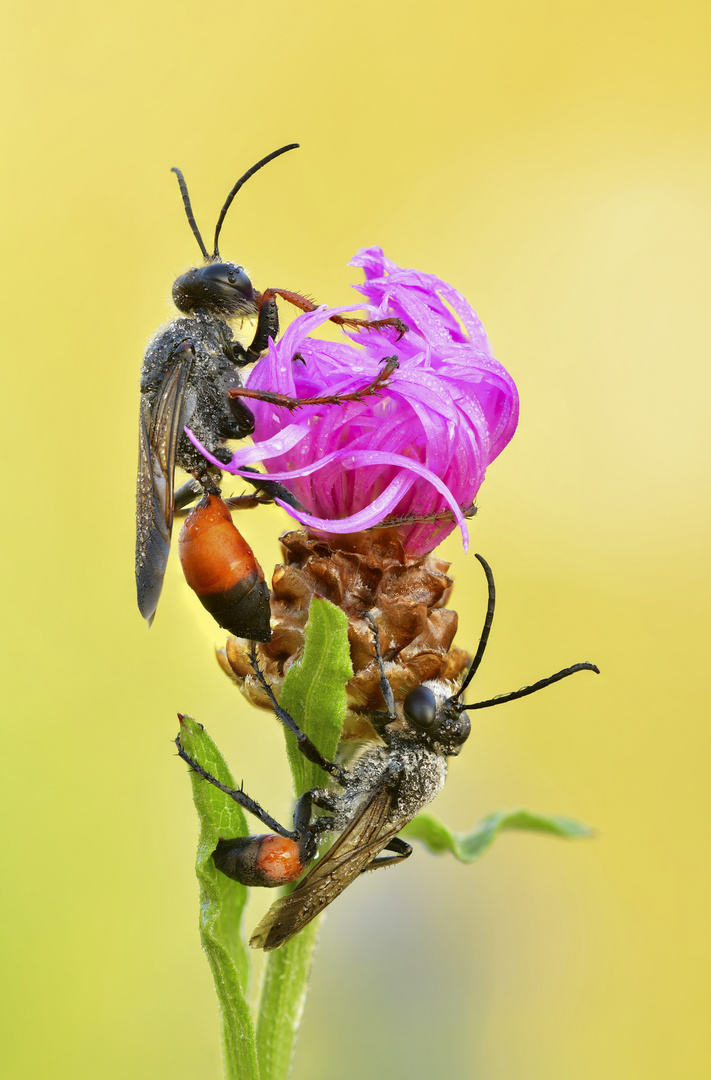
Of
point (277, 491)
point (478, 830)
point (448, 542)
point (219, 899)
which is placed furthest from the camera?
point (448, 542)

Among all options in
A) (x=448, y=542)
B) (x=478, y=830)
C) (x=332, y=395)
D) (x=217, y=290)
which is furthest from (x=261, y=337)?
(x=448, y=542)

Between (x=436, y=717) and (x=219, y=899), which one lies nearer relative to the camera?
(x=219, y=899)

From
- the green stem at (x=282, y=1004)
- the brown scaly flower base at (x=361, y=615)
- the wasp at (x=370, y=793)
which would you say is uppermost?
A: the brown scaly flower base at (x=361, y=615)

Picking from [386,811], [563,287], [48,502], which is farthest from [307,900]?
[563,287]

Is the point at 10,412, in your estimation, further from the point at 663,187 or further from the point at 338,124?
the point at 663,187

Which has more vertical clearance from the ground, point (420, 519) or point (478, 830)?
point (420, 519)

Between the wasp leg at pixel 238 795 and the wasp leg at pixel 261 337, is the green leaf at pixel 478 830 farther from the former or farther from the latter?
the wasp leg at pixel 261 337

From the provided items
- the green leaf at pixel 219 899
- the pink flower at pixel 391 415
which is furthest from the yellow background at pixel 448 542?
the green leaf at pixel 219 899

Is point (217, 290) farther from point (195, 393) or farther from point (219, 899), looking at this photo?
point (219, 899)
